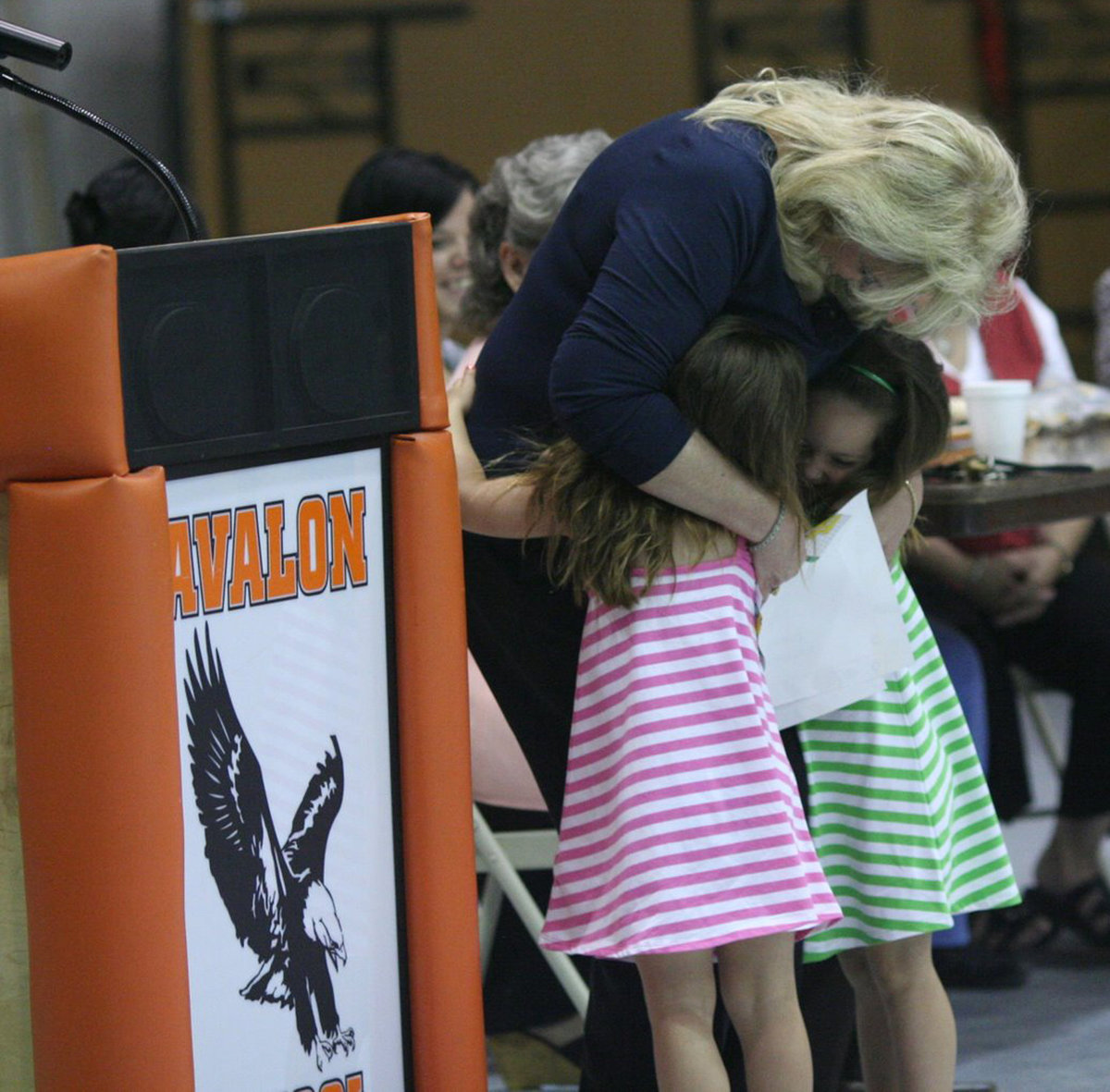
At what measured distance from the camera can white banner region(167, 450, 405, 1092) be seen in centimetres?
129

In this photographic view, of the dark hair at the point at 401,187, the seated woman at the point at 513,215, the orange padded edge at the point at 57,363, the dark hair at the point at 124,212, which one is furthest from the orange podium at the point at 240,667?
the dark hair at the point at 401,187

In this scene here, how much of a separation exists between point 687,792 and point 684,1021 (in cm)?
20

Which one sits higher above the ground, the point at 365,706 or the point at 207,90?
the point at 207,90

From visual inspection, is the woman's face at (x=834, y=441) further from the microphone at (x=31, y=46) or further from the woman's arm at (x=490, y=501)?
the microphone at (x=31, y=46)

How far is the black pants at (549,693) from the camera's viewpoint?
5.39 ft

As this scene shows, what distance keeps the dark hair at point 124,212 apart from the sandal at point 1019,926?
1.56m

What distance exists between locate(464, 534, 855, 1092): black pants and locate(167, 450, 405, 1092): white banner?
265mm

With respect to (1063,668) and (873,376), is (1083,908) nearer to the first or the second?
(1063,668)

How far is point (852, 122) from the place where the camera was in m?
1.46

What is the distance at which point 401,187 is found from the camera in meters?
2.58

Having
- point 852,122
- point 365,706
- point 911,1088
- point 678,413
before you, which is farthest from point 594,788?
point 852,122

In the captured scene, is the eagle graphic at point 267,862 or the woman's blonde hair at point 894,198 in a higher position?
the woman's blonde hair at point 894,198

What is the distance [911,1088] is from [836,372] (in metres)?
0.68

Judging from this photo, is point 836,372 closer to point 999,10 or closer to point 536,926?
point 536,926
